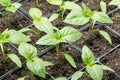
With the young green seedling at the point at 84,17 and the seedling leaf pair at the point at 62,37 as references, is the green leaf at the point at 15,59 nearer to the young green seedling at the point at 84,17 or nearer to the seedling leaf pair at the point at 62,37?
the seedling leaf pair at the point at 62,37

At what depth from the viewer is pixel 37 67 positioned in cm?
148

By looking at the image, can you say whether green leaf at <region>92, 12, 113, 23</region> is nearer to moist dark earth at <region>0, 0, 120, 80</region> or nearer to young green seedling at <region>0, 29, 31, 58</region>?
moist dark earth at <region>0, 0, 120, 80</region>

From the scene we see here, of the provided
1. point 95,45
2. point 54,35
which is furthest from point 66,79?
point 95,45

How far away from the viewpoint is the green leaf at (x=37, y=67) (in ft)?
4.78

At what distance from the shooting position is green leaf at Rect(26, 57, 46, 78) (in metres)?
1.46

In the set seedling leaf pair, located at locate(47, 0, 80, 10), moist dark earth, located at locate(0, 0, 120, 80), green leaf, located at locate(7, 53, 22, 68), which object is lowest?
moist dark earth, located at locate(0, 0, 120, 80)

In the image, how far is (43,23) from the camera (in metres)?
1.70

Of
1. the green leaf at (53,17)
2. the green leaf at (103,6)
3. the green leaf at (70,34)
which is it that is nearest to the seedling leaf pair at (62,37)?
the green leaf at (70,34)

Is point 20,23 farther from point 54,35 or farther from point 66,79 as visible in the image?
point 66,79

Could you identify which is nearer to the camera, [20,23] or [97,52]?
[97,52]

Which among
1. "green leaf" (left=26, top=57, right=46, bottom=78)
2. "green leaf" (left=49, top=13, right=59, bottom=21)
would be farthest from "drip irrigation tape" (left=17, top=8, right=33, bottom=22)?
"green leaf" (left=26, top=57, right=46, bottom=78)

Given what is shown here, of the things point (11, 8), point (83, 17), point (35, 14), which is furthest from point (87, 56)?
→ point (11, 8)

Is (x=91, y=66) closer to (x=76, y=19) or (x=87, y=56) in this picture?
(x=87, y=56)

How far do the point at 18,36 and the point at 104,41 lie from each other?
1.58ft
